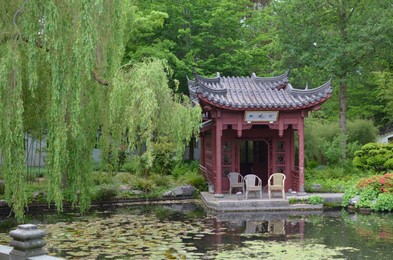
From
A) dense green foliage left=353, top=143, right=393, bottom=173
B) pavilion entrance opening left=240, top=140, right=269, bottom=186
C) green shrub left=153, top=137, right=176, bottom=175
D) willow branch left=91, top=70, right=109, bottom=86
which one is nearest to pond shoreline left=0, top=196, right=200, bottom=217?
green shrub left=153, top=137, right=176, bottom=175

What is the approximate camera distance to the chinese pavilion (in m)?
14.6

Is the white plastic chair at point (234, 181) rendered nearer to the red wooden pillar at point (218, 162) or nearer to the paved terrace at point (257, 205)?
the red wooden pillar at point (218, 162)

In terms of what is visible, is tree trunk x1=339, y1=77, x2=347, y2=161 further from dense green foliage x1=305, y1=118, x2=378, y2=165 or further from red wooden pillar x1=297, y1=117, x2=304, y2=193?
red wooden pillar x1=297, y1=117, x2=304, y2=193

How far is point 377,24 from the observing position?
1847 centimetres

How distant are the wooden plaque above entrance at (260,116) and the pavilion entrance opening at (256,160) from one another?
239 cm

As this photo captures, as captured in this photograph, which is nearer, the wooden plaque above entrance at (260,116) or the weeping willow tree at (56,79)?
the weeping willow tree at (56,79)

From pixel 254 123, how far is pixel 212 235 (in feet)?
18.5

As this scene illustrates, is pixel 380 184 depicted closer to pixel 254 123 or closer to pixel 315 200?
pixel 315 200

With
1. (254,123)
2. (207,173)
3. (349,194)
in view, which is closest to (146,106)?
(254,123)

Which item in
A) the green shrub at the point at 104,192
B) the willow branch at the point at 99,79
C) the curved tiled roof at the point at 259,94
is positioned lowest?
the green shrub at the point at 104,192

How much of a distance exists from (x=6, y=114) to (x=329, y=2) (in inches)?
602

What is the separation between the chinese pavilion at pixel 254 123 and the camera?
14.6 m

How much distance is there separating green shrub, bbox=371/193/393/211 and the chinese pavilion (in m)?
2.35

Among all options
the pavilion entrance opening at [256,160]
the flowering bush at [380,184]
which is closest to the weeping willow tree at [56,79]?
the flowering bush at [380,184]
